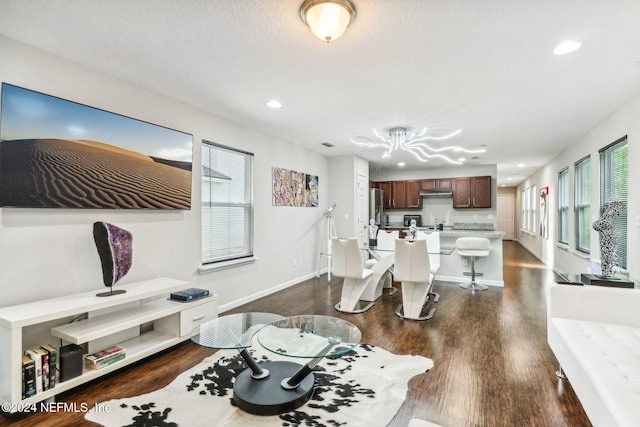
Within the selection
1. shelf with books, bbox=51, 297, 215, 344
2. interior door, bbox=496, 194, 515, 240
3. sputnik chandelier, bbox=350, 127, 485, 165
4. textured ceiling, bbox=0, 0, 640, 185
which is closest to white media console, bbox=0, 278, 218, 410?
shelf with books, bbox=51, 297, 215, 344

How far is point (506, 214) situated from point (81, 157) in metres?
14.6

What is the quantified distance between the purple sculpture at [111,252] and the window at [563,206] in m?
7.25

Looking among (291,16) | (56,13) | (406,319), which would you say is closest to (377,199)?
(406,319)

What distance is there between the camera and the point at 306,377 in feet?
7.45

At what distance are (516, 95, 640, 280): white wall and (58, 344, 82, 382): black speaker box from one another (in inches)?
197

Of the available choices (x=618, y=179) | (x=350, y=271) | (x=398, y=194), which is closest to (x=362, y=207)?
(x=398, y=194)

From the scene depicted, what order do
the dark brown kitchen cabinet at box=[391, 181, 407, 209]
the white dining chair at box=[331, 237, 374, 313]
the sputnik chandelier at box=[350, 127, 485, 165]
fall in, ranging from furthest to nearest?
the dark brown kitchen cabinet at box=[391, 181, 407, 209] → the sputnik chandelier at box=[350, 127, 485, 165] → the white dining chair at box=[331, 237, 374, 313]

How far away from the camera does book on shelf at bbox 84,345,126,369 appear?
7.53ft

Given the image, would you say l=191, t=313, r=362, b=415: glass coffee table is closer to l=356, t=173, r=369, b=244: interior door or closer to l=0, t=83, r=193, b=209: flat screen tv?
l=0, t=83, r=193, b=209: flat screen tv

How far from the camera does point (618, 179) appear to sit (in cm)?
381

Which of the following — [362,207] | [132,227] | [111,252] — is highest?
[362,207]

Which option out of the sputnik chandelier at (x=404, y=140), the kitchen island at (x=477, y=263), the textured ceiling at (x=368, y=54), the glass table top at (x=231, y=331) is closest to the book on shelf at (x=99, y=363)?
the glass table top at (x=231, y=331)

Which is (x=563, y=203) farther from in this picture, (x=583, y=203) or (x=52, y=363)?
(x=52, y=363)

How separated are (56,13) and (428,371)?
11.8 ft
